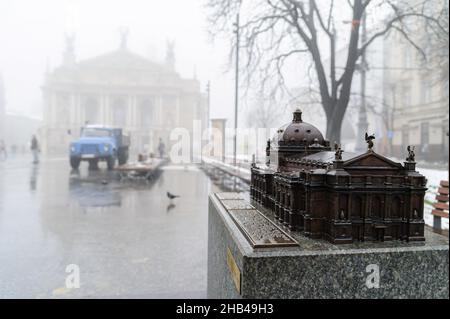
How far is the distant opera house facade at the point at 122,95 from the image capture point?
76.9m

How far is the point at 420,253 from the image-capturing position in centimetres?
259

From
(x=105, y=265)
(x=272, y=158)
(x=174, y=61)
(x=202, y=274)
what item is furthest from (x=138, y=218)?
(x=174, y=61)

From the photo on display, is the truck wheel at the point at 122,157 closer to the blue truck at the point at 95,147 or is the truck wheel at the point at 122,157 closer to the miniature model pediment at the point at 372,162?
the blue truck at the point at 95,147

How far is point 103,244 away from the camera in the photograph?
6.64m

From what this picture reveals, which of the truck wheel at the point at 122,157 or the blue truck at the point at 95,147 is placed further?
the truck wheel at the point at 122,157

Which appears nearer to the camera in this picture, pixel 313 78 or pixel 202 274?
pixel 202 274

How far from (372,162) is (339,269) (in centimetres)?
78

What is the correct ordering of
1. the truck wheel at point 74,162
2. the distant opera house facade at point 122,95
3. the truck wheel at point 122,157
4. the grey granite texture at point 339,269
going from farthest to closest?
the distant opera house facade at point 122,95 → the truck wheel at point 122,157 → the truck wheel at point 74,162 → the grey granite texture at point 339,269

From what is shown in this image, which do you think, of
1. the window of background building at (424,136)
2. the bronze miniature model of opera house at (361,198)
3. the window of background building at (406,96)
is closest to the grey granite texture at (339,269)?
the bronze miniature model of opera house at (361,198)

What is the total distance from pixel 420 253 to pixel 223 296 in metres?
1.55

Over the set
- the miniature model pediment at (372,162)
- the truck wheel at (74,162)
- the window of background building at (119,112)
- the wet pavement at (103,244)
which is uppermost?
the window of background building at (119,112)

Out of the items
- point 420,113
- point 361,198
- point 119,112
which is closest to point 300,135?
point 361,198

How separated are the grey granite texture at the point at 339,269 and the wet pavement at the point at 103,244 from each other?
235cm
